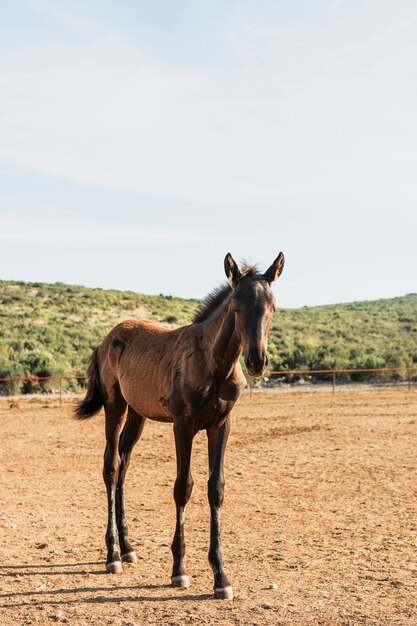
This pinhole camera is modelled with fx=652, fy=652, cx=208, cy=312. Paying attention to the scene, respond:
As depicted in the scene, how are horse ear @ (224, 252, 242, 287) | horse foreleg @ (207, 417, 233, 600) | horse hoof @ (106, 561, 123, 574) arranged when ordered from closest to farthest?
horse ear @ (224, 252, 242, 287), horse foreleg @ (207, 417, 233, 600), horse hoof @ (106, 561, 123, 574)

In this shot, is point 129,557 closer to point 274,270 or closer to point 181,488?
point 181,488

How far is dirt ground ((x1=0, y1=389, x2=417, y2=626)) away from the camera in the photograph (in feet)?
17.6

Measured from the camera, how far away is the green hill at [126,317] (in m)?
35.8

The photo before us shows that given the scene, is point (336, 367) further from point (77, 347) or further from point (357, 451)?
point (357, 451)

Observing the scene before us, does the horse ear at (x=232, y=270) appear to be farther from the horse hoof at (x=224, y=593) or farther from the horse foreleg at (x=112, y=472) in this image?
the horse hoof at (x=224, y=593)

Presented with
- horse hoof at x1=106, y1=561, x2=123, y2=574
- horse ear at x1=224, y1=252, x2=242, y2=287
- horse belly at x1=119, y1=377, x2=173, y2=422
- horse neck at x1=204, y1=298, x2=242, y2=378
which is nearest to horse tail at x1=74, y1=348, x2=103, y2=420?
horse belly at x1=119, y1=377, x2=173, y2=422

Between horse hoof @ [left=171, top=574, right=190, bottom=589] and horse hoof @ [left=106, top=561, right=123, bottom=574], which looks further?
horse hoof @ [left=106, top=561, right=123, bottom=574]

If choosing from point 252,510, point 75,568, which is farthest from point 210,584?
point 252,510

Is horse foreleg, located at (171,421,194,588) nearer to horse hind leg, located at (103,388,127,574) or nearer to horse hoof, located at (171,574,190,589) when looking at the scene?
horse hoof, located at (171,574,190,589)

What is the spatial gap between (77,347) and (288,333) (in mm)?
22072

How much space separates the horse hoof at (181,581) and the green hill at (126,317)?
75.2 ft

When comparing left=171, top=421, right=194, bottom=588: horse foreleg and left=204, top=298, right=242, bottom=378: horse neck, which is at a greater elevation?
left=204, top=298, right=242, bottom=378: horse neck

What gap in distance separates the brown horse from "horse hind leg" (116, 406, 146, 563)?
0.01 metres

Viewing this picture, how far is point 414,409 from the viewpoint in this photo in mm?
21953
